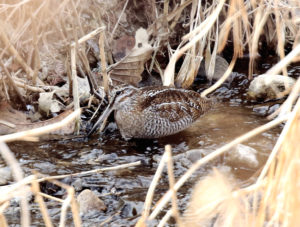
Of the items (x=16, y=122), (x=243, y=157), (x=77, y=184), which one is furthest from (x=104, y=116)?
(x=243, y=157)

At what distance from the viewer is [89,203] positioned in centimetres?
367

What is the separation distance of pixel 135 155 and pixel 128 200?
969mm

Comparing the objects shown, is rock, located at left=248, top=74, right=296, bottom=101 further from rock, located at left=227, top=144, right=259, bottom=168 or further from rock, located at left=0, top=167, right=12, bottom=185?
rock, located at left=0, top=167, right=12, bottom=185

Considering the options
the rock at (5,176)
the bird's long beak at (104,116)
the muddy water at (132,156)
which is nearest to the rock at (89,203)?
the muddy water at (132,156)

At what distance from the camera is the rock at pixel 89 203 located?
3646 mm

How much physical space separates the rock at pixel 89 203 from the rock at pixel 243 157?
130cm

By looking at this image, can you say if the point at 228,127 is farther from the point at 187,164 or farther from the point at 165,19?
the point at 165,19

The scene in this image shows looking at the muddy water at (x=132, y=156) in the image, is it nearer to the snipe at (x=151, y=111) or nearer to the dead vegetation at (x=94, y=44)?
the snipe at (x=151, y=111)

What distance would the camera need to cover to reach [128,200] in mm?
3830

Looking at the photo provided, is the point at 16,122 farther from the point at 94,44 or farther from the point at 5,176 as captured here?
the point at 94,44

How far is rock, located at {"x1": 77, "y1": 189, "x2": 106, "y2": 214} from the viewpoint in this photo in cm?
365

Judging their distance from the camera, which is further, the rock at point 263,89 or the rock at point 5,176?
the rock at point 263,89

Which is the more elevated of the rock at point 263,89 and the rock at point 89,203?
the rock at point 263,89

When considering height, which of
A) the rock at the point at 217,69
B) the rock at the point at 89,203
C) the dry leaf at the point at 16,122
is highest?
the rock at the point at 217,69
